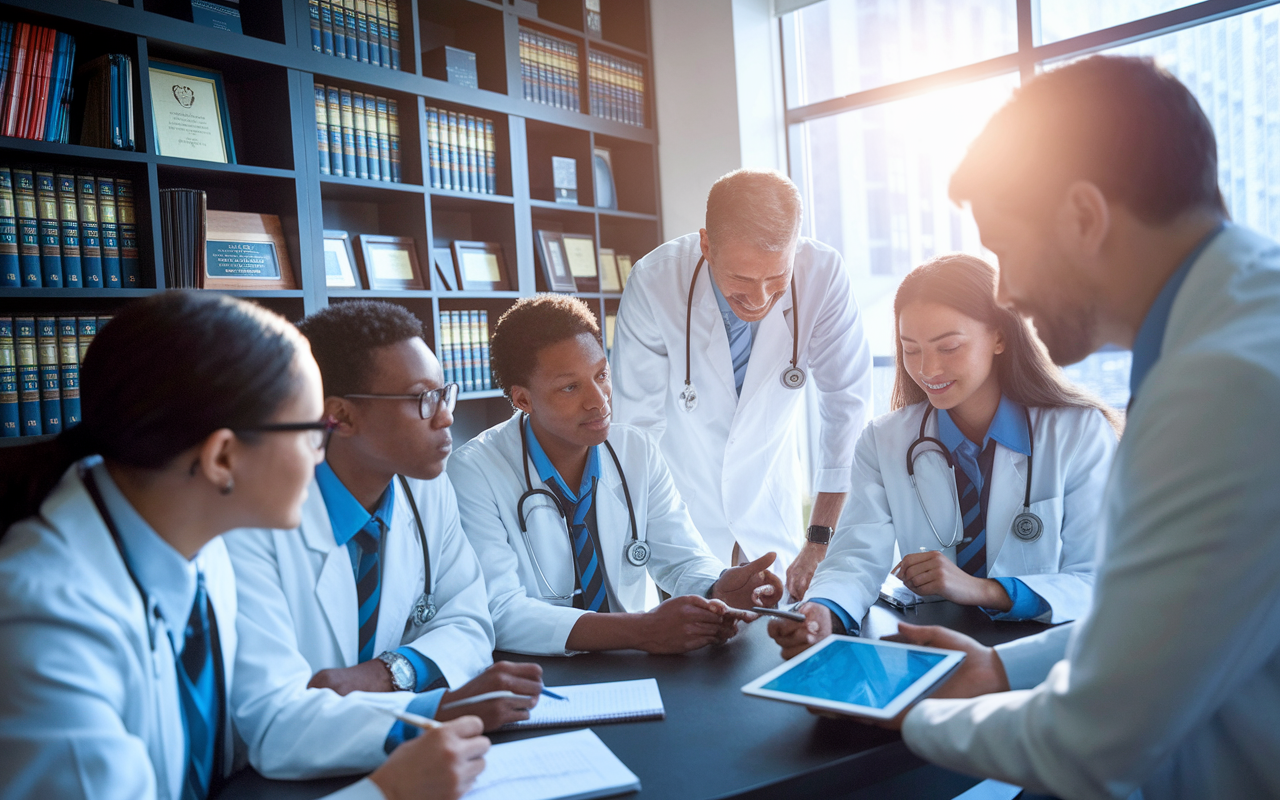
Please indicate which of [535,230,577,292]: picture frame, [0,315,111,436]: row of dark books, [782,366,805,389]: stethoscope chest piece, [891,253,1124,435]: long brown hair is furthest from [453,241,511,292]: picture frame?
[891,253,1124,435]: long brown hair

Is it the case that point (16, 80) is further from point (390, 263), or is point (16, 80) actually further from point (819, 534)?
point (819, 534)

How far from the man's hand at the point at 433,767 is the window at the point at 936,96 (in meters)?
2.52

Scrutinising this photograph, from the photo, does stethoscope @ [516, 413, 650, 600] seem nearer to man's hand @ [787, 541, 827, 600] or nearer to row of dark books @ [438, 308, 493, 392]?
man's hand @ [787, 541, 827, 600]

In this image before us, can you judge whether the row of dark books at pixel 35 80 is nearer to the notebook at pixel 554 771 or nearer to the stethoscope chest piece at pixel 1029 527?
the notebook at pixel 554 771

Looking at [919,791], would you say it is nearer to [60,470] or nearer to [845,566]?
[845,566]

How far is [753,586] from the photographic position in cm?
162

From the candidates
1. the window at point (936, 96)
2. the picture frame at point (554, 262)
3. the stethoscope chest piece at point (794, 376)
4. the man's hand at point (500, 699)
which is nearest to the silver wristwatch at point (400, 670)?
the man's hand at point (500, 699)

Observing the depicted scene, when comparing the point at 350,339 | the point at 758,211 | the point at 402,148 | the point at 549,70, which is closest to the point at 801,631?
the point at 350,339

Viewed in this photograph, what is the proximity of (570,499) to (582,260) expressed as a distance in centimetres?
228

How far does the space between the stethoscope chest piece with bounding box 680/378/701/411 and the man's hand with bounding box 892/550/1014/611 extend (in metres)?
1.15

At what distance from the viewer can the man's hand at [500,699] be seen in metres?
1.08

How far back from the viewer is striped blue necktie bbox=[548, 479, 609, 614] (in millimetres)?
1706

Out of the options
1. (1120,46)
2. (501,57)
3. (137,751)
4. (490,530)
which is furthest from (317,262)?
(1120,46)

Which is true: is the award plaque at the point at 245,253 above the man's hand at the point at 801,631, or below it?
above
